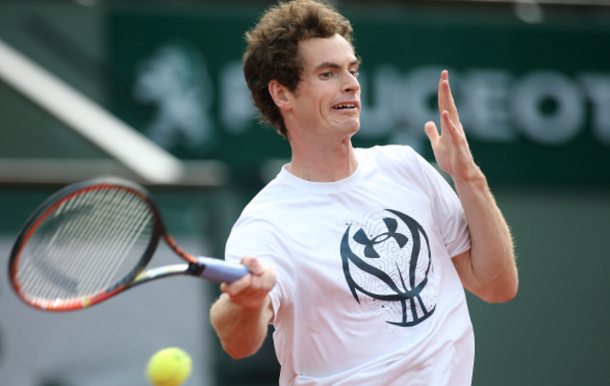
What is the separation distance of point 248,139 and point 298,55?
519 cm

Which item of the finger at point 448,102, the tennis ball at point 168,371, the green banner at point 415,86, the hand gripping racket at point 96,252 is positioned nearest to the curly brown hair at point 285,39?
the finger at point 448,102

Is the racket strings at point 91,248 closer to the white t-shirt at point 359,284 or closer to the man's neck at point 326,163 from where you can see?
the white t-shirt at point 359,284

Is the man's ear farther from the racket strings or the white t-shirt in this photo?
the racket strings

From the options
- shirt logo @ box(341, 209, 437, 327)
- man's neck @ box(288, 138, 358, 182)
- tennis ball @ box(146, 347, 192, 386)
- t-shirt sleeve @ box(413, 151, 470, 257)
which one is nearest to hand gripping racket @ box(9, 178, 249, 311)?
shirt logo @ box(341, 209, 437, 327)

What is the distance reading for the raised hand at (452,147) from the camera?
2.84 m

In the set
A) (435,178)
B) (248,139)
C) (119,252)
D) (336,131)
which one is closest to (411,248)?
(435,178)

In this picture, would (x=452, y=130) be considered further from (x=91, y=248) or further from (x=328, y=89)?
(x=91, y=248)

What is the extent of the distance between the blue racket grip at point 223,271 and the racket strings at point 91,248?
0.31 meters

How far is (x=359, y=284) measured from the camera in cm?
276

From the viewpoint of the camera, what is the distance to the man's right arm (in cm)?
248

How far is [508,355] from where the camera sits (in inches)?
338

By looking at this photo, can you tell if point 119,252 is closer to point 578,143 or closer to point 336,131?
point 336,131

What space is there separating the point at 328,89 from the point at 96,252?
102 centimetres

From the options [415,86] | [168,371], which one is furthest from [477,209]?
[415,86]
